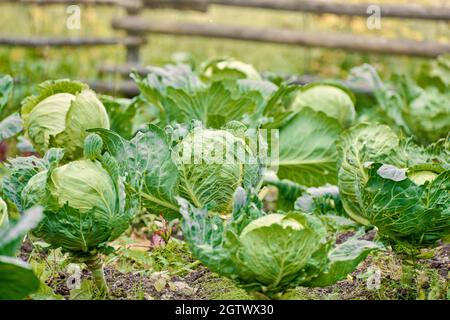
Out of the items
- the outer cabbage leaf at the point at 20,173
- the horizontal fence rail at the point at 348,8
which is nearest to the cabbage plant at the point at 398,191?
the outer cabbage leaf at the point at 20,173

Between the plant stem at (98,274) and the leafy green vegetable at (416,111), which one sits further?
the leafy green vegetable at (416,111)

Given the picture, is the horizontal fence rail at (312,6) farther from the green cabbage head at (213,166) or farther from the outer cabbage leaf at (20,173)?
the outer cabbage leaf at (20,173)

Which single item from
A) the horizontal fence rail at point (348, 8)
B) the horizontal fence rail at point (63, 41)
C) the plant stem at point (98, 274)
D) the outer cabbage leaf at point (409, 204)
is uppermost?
the horizontal fence rail at point (348, 8)

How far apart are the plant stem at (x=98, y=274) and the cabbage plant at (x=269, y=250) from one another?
0.35 meters

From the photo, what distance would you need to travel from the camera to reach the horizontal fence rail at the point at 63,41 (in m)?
5.80

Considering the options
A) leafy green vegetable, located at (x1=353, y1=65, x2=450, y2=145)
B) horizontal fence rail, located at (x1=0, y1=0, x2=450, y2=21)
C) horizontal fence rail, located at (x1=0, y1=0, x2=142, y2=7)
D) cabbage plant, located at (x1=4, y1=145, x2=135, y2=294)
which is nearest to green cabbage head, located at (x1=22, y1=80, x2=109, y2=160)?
cabbage plant, located at (x1=4, y1=145, x2=135, y2=294)

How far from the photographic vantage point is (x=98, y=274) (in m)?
2.04

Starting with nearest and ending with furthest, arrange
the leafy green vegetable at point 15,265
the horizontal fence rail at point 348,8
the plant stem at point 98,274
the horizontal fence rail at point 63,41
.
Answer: the leafy green vegetable at point 15,265 → the plant stem at point 98,274 → the horizontal fence rail at point 348,8 → the horizontal fence rail at point 63,41

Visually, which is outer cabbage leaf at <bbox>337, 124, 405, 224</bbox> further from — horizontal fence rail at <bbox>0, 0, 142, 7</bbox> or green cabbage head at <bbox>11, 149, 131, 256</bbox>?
horizontal fence rail at <bbox>0, 0, 142, 7</bbox>

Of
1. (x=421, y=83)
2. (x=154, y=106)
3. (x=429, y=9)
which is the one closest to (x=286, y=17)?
(x=429, y=9)

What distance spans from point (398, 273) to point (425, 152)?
47 cm

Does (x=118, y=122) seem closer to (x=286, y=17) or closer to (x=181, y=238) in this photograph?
(x=181, y=238)

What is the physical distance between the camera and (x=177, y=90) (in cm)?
277

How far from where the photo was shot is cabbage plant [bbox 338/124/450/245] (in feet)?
6.67
